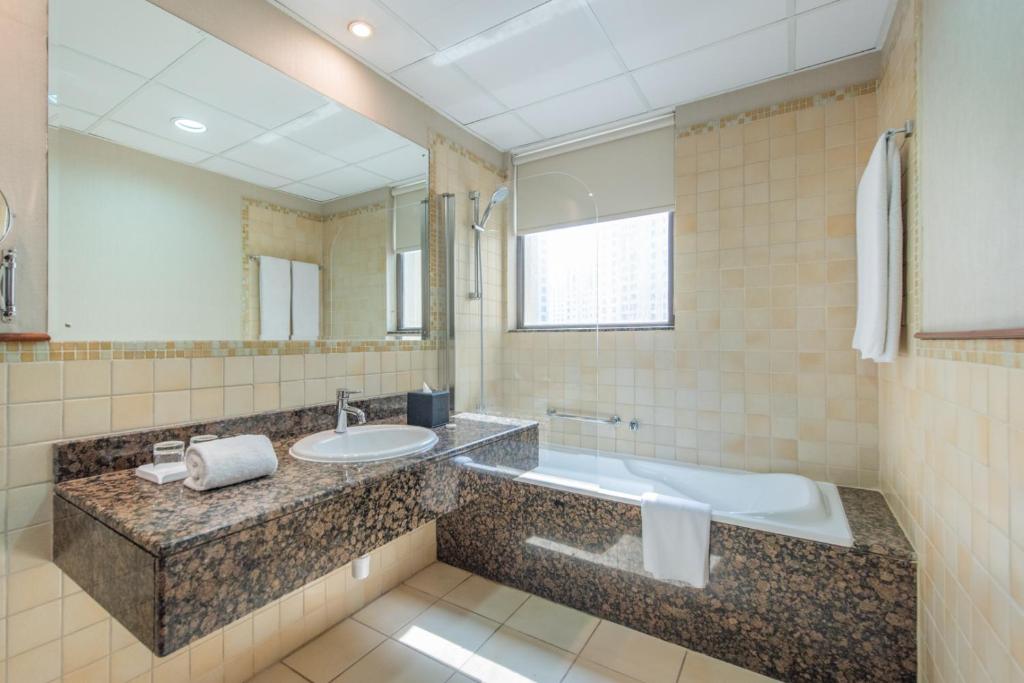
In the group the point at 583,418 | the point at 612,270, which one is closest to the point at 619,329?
the point at 612,270

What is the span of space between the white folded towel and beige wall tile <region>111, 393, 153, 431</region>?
1.72 metres

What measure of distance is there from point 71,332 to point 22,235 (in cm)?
26

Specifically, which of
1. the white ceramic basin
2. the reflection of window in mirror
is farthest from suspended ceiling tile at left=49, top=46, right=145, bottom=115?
the white ceramic basin

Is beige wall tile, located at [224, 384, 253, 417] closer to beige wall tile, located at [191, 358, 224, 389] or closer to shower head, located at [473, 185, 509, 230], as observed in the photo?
beige wall tile, located at [191, 358, 224, 389]

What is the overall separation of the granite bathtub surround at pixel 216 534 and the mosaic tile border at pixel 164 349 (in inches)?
10.1

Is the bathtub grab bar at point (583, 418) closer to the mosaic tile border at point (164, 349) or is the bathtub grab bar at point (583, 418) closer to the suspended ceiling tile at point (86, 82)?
the mosaic tile border at point (164, 349)

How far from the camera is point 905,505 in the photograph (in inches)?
61.8

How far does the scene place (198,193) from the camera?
1.48 metres

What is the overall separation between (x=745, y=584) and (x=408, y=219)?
212cm

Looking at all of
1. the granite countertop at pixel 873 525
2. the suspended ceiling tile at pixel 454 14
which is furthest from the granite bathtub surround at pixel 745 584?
the suspended ceiling tile at pixel 454 14

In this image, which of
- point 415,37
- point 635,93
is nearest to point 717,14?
point 635,93

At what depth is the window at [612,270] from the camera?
254 cm

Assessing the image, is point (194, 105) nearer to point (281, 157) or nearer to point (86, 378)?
point (281, 157)

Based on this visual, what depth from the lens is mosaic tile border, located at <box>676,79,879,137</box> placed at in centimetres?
204
